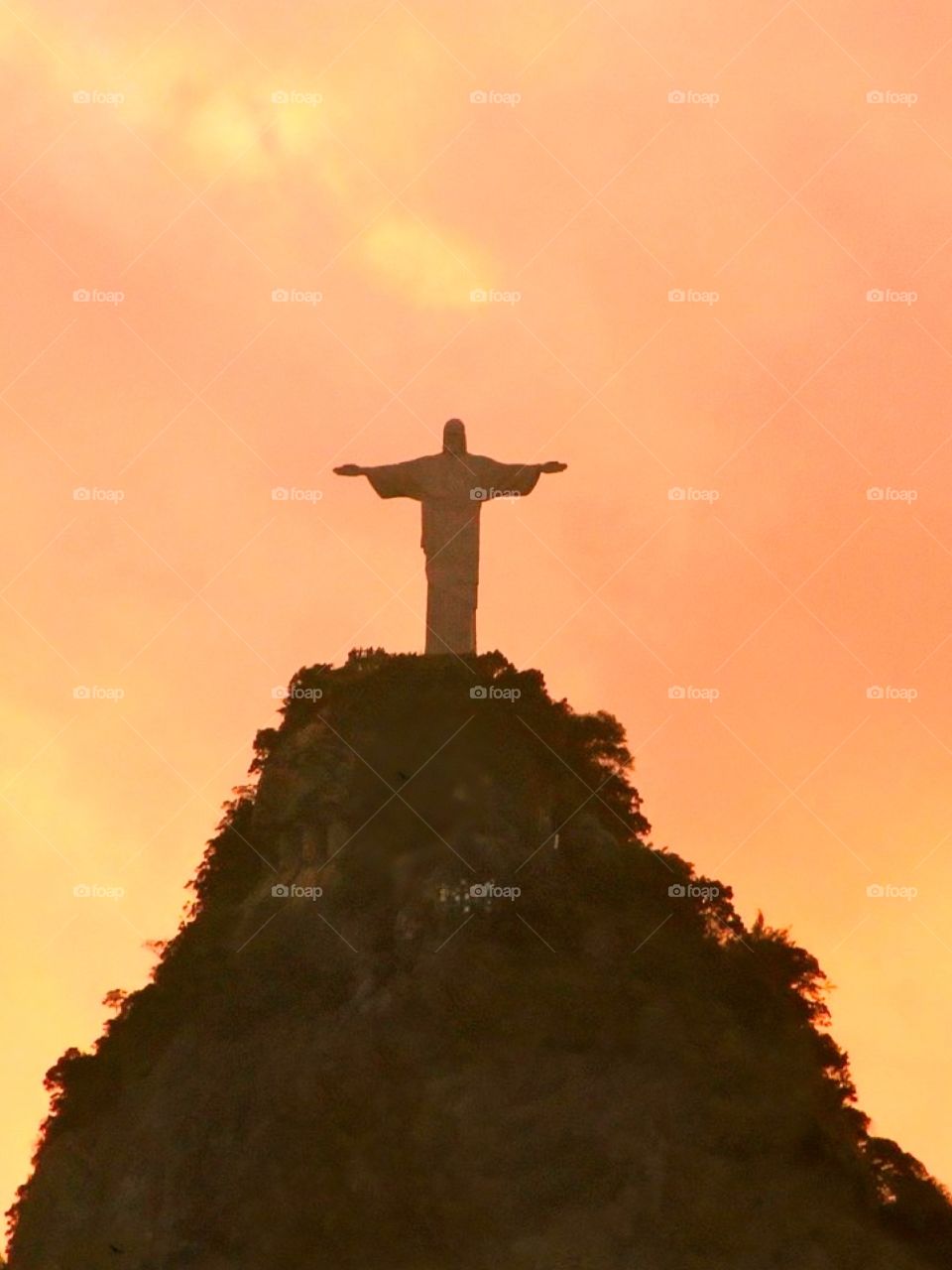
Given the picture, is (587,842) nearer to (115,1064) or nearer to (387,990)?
(387,990)

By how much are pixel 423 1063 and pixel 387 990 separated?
5.37 feet

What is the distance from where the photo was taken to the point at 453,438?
46750 mm

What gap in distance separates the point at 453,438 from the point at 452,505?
125 cm

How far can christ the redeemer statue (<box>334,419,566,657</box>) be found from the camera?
4628cm

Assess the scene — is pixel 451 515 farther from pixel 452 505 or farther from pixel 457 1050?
pixel 457 1050

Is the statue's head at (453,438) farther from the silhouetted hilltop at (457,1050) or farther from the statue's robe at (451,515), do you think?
the silhouetted hilltop at (457,1050)

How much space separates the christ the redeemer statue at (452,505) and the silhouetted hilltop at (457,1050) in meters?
0.92

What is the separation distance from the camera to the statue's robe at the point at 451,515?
46281mm

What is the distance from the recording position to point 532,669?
1800 inches

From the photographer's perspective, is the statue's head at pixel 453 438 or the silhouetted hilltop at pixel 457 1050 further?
the statue's head at pixel 453 438

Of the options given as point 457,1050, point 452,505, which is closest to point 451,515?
point 452,505

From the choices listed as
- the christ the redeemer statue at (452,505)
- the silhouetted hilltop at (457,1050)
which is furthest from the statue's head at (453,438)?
the silhouetted hilltop at (457,1050)

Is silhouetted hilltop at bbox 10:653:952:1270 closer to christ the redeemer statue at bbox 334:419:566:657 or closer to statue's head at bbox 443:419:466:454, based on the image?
christ the redeemer statue at bbox 334:419:566:657

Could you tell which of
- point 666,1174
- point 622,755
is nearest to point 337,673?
point 622,755
